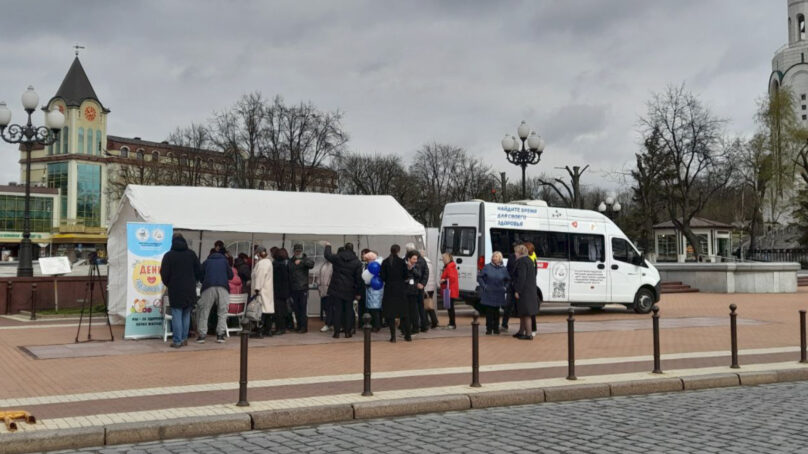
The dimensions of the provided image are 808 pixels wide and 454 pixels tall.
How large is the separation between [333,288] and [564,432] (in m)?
8.22

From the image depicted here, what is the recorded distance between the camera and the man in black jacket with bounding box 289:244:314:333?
1529 centimetres

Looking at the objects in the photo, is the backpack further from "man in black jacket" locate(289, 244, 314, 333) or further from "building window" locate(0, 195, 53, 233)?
"building window" locate(0, 195, 53, 233)

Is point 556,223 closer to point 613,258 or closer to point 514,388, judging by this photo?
point 613,258

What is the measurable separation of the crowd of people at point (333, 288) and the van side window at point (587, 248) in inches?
225

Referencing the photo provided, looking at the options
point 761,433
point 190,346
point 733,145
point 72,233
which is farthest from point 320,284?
point 72,233

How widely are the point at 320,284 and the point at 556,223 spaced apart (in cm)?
775

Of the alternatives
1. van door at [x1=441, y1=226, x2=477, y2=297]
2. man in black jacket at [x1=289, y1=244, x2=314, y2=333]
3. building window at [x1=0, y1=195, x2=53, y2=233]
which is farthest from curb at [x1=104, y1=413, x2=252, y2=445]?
building window at [x1=0, y1=195, x2=53, y2=233]

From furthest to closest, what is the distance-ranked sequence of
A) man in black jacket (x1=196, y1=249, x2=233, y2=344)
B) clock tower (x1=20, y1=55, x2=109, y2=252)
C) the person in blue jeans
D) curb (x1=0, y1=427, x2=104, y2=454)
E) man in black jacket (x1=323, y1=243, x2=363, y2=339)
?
1. clock tower (x1=20, y1=55, x2=109, y2=252)
2. man in black jacket (x1=323, y1=243, x2=363, y2=339)
3. man in black jacket (x1=196, y1=249, x2=233, y2=344)
4. the person in blue jeans
5. curb (x1=0, y1=427, x2=104, y2=454)

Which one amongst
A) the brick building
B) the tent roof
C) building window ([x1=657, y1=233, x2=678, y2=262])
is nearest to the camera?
the tent roof

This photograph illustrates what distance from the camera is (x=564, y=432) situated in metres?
7.21

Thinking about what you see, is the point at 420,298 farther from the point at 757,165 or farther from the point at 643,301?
the point at 757,165

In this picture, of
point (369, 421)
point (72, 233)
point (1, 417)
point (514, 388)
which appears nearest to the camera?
point (1, 417)

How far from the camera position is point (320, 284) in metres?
16.0

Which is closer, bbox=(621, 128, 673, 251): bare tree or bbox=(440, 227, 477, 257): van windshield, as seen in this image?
bbox=(440, 227, 477, 257): van windshield
